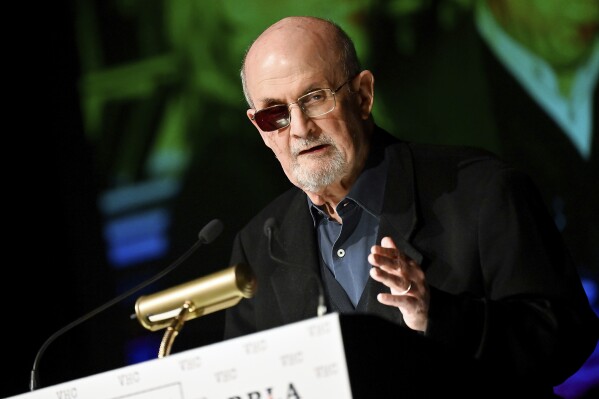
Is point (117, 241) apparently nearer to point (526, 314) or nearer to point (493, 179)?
point (493, 179)

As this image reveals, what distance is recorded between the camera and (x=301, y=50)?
2.59m

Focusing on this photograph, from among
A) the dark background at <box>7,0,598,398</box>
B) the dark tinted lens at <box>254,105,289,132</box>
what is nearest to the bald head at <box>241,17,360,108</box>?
the dark tinted lens at <box>254,105,289,132</box>

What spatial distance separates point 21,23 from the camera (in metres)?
4.20

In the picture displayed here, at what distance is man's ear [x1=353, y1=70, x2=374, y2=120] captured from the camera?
2.70 metres

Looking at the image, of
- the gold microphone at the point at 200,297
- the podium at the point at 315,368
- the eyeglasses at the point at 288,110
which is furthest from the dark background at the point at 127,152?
the podium at the point at 315,368

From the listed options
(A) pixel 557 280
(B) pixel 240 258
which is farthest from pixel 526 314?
(B) pixel 240 258

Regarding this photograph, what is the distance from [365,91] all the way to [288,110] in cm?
31

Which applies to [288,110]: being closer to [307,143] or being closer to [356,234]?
[307,143]

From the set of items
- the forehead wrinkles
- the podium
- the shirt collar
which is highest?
the forehead wrinkles

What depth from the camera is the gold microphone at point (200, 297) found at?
1.75 metres

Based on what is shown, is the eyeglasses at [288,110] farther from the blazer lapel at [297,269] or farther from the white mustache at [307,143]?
the blazer lapel at [297,269]

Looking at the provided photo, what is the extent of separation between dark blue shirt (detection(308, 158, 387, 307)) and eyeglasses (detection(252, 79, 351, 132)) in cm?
24

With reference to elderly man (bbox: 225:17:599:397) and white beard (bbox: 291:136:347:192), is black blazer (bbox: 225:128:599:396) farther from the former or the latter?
white beard (bbox: 291:136:347:192)

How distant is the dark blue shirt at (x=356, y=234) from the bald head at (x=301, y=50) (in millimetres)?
336
